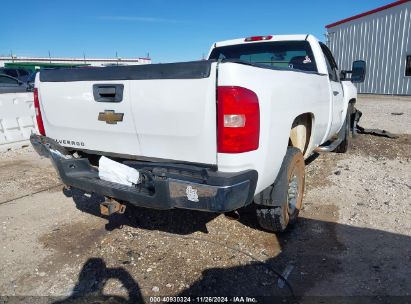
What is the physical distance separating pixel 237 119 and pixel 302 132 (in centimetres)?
175

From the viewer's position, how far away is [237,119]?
240 centimetres

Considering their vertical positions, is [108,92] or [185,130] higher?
[108,92]

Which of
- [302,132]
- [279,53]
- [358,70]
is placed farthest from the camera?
[358,70]

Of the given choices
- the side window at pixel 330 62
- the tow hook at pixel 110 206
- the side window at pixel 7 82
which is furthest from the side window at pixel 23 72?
the tow hook at pixel 110 206

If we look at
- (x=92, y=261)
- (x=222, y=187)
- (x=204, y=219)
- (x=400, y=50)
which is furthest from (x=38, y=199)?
(x=400, y=50)

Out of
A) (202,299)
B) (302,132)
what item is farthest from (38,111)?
(302,132)

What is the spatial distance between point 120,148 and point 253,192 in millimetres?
1229

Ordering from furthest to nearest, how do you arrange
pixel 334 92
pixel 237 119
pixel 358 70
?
1. pixel 358 70
2. pixel 334 92
3. pixel 237 119

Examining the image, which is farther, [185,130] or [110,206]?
[110,206]

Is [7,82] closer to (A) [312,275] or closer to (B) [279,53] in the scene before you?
(B) [279,53]

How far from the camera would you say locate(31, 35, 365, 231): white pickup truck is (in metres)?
2.43

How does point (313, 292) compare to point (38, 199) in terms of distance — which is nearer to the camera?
point (313, 292)

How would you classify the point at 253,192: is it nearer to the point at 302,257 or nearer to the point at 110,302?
the point at 302,257

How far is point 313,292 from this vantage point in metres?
2.77
